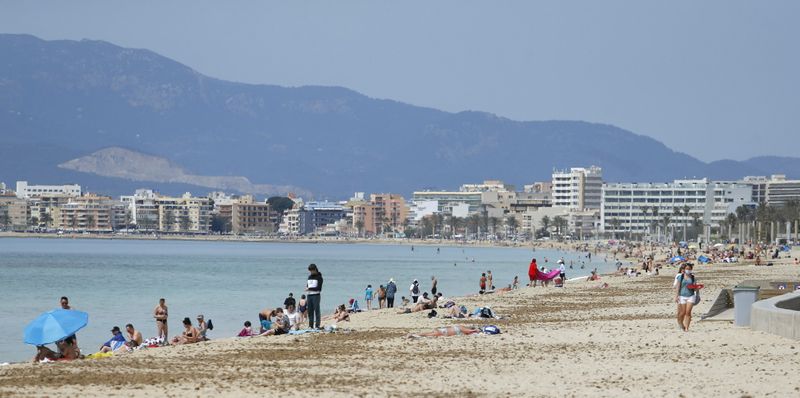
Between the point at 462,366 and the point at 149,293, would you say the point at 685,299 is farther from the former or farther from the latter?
the point at 149,293

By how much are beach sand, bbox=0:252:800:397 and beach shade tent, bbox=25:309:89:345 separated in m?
1.29

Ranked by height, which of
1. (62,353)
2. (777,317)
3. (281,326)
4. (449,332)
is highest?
(777,317)

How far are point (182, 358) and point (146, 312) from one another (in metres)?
26.3

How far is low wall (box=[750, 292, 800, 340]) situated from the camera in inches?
728

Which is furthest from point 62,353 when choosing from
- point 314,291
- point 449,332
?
point 449,332

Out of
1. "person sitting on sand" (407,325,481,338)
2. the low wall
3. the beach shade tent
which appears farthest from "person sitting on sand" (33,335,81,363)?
the low wall

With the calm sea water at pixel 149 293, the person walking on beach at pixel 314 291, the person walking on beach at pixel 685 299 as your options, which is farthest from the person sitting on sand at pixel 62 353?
the person walking on beach at pixel 685 299

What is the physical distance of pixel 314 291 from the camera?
2356cm

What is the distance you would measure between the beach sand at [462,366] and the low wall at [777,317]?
0.18 m

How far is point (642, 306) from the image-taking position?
32312 mm

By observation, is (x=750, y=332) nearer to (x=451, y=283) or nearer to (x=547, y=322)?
(x=547, y=322)

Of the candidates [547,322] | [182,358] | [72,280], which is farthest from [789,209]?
[182,358]

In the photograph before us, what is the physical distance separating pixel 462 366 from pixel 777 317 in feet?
17.0

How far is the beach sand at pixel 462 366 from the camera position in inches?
571
